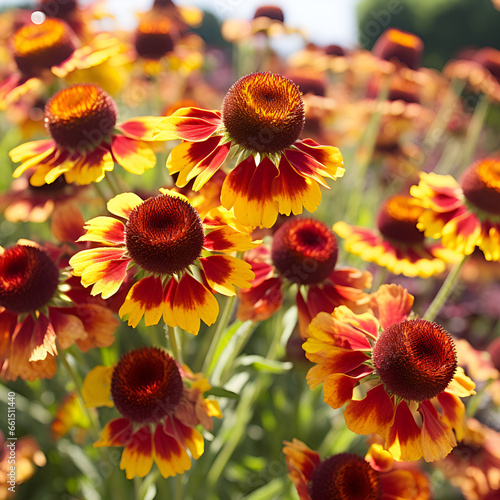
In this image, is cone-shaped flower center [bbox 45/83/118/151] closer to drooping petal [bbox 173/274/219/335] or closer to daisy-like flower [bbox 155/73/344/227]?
daisy-like flower [bbox 155/73/344/227]

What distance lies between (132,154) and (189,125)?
0.64 ft

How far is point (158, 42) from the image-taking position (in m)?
2.00

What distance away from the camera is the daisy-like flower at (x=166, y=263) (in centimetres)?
85

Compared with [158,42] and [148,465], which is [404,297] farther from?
[158,42]

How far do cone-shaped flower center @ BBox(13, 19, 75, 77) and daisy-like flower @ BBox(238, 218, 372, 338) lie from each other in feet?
2.87

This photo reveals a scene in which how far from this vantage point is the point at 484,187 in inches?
51.2

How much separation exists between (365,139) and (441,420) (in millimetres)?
1882

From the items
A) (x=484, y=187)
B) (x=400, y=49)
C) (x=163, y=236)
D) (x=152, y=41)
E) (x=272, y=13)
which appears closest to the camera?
(x=163, y=236)

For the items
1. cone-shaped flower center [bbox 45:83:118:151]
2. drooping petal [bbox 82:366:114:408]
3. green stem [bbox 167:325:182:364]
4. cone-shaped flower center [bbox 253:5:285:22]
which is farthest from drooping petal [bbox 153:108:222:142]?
cone-shaped flower center [bbox 253:5:285:22]

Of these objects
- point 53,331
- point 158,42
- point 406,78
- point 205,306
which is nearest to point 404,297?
point 205,306

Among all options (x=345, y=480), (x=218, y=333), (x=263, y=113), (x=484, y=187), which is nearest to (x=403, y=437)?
(x=345, y=480)

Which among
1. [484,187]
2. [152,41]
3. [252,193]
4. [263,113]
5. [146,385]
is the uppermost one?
[263,113]

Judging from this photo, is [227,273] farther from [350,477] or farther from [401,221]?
[401,221]

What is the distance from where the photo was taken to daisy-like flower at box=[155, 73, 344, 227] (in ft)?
2.85
